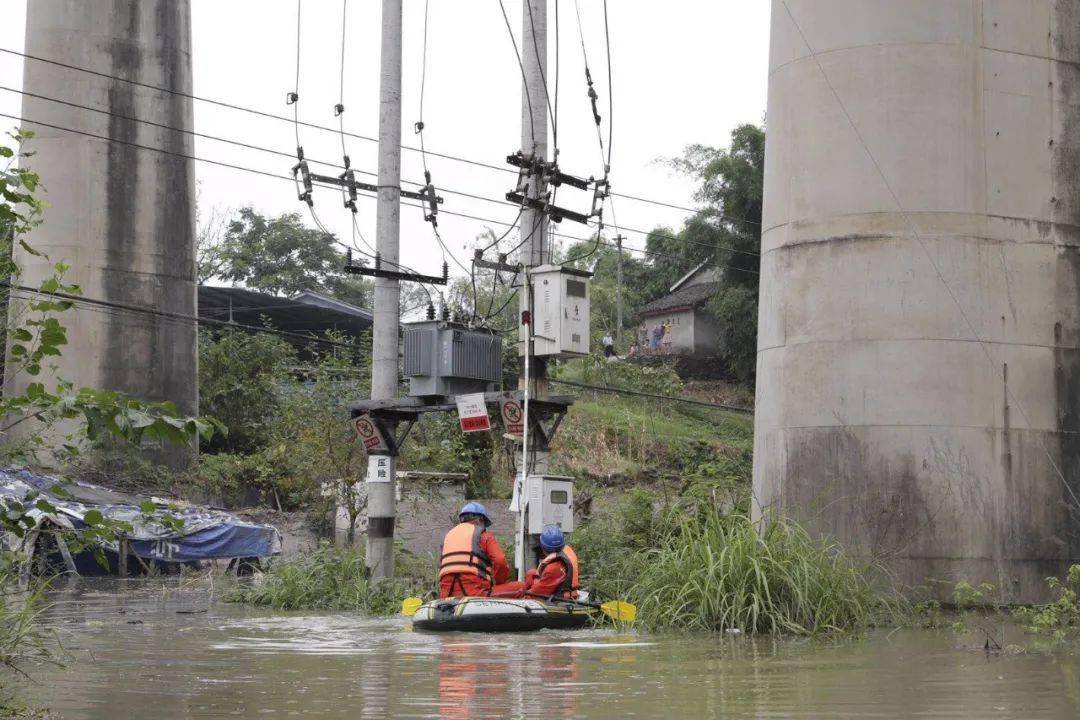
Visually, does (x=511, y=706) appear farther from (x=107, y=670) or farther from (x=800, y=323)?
(x=800, y=323)

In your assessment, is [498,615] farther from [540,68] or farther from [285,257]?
[285,257]

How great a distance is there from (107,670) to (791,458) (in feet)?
28.6

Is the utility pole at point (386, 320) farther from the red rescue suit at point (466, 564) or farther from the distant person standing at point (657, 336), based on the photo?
the distant person standing at point (657, 336)

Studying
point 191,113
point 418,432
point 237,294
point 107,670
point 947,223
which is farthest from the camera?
point 237,294

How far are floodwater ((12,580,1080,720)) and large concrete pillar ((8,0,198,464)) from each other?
72.7ft

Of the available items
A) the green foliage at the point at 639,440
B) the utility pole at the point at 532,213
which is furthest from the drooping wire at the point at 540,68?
the green foliage at the point at 639,440

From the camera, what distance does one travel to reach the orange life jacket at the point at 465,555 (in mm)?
16562

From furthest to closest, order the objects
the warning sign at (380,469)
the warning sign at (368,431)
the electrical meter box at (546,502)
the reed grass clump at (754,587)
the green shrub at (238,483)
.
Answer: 1. the green shrub at (238,483)
2. the warning sign at (380,469)
3. the warning sign at (368,431)
4. the electrical meter box at (546,502)
5. the reed grass clump at (754,587)

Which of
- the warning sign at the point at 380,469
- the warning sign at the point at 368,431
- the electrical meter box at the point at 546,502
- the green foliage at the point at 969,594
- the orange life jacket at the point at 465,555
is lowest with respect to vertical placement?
the green foliage at the point at 969,594

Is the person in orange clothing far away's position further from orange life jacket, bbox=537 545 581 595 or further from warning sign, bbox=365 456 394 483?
warning sign, bbox=365 456 394 483

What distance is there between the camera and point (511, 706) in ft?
28.7

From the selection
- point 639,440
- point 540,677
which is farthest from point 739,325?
point 540,677

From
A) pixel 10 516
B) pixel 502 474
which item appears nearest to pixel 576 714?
pixel 10 516

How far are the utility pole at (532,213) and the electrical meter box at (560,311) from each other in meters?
0.13
